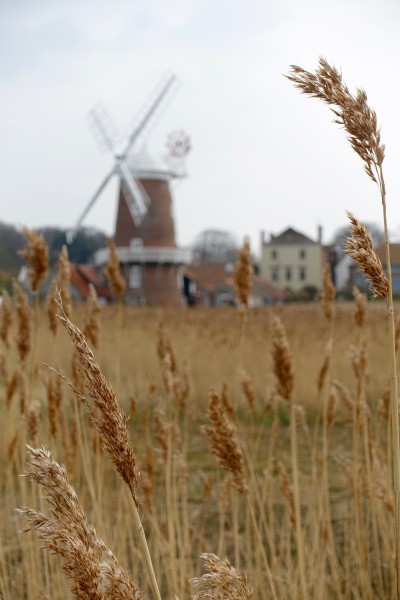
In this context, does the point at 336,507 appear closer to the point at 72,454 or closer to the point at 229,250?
the point at 72,454

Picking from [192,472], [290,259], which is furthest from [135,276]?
[192,472]

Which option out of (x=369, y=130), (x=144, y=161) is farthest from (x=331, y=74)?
(x=144, y=161)

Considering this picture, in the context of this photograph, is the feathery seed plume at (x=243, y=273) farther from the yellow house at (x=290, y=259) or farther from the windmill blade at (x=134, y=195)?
the yellow house at (x=290, y=259)

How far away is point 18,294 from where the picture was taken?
2.26 metres

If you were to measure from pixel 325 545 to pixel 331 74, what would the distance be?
213 cm

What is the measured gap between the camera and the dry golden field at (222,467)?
6.93 ft

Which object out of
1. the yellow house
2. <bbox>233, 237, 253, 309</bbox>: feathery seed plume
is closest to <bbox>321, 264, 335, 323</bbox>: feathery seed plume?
<bbox>233, 237, 253, 309</bbox>: feathery seed plume

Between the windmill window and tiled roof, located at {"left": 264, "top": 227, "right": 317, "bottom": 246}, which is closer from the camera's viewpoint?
the windmill window

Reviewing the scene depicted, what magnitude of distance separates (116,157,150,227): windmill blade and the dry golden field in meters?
21.7

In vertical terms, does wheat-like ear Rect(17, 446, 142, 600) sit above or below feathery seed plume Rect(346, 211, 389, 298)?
below

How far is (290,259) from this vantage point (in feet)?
190

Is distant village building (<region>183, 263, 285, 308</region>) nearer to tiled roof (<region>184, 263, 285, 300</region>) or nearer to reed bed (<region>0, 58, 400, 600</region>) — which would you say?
tiled roof (<region>184, 263, 285, 300</region>)

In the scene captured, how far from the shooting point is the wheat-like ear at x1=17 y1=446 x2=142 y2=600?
76cm

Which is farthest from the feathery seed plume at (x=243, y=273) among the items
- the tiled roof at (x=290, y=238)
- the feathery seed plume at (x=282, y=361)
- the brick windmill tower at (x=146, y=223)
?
the tiled roof at (x=290, y=238)
